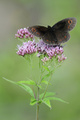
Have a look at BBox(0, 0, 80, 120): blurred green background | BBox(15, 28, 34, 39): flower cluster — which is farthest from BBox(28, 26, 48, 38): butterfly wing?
BBox(0, 0, 80, 120): blurred green background

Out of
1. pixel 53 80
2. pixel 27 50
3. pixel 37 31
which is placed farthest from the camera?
pixel 53 80

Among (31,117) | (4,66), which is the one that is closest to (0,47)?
(4,66)

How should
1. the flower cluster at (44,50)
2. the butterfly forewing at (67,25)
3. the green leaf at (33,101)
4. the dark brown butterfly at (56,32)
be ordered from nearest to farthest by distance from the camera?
the green leaf at (33,101)
the flower cluster at (44,50)
the dark brown butterfly at (56,32)
the butterfly forewing at (67,25)

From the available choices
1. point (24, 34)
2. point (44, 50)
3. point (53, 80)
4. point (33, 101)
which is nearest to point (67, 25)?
point (44, 50)

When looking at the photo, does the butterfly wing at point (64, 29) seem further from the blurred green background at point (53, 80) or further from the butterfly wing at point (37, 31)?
the blurred green background at point (53, 80)

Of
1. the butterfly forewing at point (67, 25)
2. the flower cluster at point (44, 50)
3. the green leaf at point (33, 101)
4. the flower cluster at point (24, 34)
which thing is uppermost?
the butterfly forewing at point (67, 25)

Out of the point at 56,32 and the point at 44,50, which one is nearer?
the point at 44,50

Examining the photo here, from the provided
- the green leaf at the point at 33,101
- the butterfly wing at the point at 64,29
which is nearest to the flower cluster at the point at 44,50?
the butterfly wing at the point at 64,29

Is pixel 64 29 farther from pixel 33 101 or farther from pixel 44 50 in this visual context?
pixel 33 101

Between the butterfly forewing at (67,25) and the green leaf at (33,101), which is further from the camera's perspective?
the butterfly forewing at (67,25)
